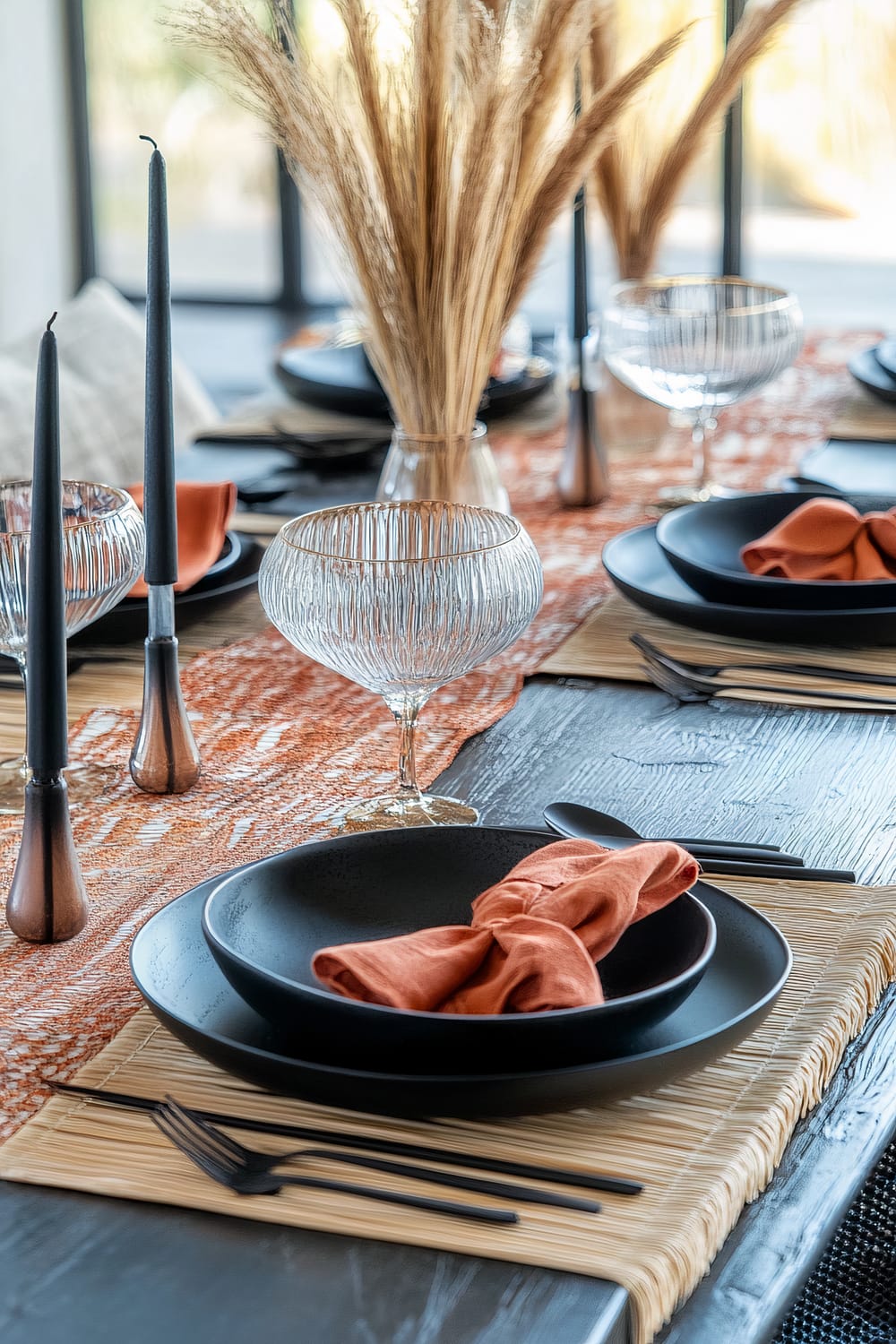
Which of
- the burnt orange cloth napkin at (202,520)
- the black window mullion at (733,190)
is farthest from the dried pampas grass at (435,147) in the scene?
the black window mullion at (733,190)

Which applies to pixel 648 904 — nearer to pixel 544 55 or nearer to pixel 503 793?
pixel 503 793

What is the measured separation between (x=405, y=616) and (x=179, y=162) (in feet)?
14.4

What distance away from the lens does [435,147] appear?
1.25 m

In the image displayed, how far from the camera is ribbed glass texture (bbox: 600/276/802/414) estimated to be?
1595mm

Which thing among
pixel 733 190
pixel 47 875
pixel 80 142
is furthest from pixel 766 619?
pixel 80 142

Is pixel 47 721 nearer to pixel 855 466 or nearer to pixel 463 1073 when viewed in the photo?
pixel 463 1073

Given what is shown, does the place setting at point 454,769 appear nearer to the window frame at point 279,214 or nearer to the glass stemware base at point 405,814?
the glass stemware base at point 405,814

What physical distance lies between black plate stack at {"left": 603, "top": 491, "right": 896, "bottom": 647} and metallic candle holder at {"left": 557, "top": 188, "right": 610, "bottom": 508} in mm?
264

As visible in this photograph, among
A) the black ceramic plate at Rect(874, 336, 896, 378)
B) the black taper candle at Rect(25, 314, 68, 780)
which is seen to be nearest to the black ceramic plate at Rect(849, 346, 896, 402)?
the black ceramic plate at Rect(874, 336, 896, 378)

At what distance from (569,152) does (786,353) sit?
39 cm

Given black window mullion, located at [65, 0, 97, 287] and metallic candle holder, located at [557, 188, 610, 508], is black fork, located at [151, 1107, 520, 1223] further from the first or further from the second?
black window mullion, located at [65, 0, 97, 287]

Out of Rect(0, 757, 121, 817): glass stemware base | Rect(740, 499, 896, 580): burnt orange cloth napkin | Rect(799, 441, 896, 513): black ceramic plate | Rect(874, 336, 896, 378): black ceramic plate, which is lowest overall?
Rect(0, 757, 121, 817): glass stemware base

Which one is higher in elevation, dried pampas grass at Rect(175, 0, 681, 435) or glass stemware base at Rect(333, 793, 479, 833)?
dried pampas grass at Rect(175, 0, 681, 435)

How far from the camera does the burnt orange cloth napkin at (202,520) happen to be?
1372 millimetres
